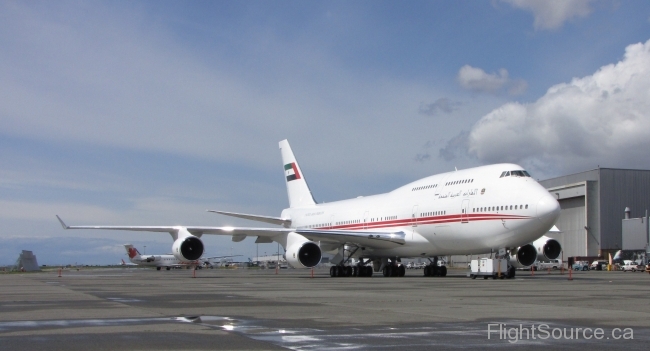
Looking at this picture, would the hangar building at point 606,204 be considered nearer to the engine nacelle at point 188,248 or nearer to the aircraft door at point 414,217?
the aircraft door at point 414,217

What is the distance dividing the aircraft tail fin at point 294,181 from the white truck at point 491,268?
18506 millimetres

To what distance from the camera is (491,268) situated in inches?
1070

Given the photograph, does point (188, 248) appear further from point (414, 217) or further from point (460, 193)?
point (460, 193)

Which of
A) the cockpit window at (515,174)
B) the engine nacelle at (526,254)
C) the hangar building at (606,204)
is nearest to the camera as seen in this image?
the cockpit window at (515,174)

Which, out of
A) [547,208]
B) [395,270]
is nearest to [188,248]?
[395,270]

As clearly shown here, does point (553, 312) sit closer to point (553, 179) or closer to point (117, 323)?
point (117, 323)

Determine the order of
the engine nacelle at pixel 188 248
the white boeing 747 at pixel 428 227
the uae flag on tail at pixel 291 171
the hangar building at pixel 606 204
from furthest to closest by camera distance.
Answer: the hangar building at pixel 606 204 < the uae flag on tail at pixel 291 171 < the engine nacelle at pixel 188 248 < the white boeing 747 at pixel 428 227

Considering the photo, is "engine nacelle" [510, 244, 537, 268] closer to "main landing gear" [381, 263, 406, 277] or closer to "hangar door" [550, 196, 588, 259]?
"main landing gear" [381, 263, 406, 277]

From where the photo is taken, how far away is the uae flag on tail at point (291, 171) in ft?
154

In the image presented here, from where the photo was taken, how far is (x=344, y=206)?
39688 millimetres

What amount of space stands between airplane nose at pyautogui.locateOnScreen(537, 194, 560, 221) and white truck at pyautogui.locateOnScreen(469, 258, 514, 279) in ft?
9.28

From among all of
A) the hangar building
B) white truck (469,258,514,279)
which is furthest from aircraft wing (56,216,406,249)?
the hangar building

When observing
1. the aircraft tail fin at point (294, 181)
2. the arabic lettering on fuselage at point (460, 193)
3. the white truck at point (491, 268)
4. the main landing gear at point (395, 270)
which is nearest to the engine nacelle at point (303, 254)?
the main landing gear at point (395, 270)

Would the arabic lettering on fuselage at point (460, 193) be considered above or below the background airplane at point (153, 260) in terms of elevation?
above
